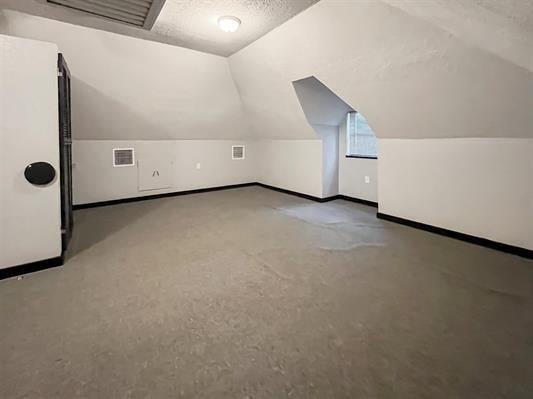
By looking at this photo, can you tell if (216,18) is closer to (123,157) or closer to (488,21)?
(488,21)

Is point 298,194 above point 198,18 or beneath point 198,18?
beneath

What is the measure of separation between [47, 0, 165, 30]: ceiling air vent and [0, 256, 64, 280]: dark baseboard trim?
2439 millimetres

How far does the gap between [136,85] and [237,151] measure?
2.75 meters

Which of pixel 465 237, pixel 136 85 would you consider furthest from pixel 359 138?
pixel 136 85

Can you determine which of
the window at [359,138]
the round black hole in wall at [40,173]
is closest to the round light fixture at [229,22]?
the round black hole in wall at [40,173]

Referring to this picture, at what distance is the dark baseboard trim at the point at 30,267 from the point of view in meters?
2.47

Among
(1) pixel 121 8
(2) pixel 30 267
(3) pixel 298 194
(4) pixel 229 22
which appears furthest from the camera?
(3) pixel 298 194

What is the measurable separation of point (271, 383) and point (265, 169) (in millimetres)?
5590

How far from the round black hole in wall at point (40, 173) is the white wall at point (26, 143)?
0.04m

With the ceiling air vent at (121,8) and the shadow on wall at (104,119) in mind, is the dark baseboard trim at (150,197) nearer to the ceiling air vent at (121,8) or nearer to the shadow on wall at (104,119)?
the shadow on wall at (104,119)

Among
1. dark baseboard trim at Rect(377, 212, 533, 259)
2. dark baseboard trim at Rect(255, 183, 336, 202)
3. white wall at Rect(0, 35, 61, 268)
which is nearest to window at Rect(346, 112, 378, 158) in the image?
dark baseboard trim at Rect(255, 183, 336, 202)

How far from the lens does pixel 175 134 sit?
5.71 meters

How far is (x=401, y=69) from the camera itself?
3008 millimetres

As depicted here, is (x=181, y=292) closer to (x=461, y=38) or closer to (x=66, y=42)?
(x=461, y=38)
